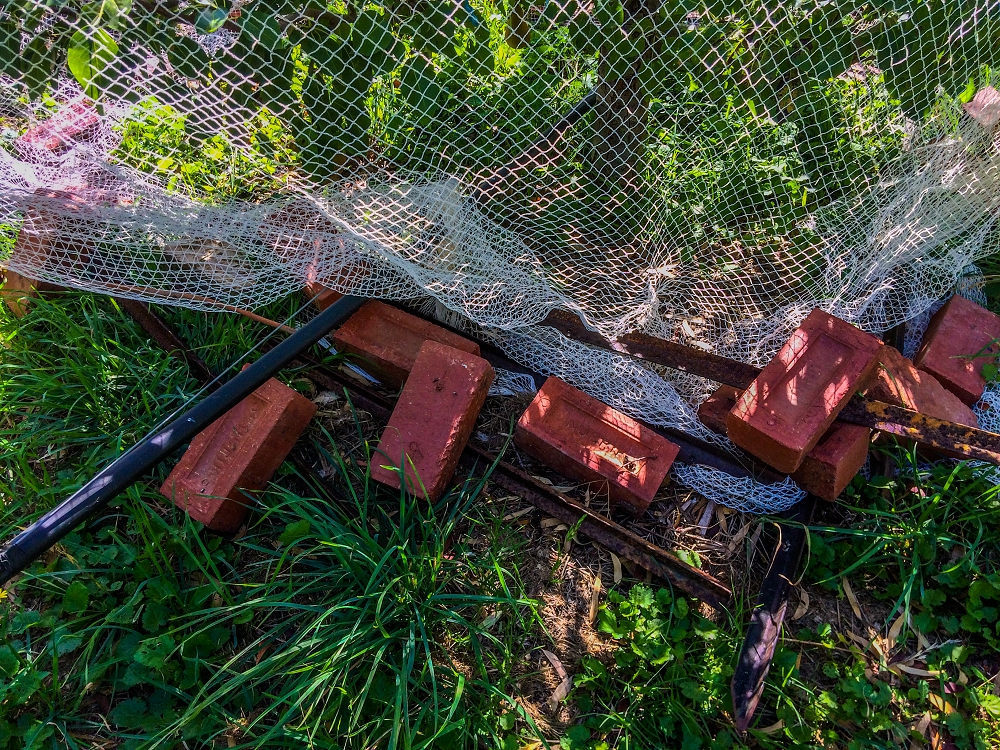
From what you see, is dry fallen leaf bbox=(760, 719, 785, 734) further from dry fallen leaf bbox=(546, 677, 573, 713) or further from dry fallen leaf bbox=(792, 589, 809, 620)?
dry fallen leaf bbox=(546, 677, 573, 713)

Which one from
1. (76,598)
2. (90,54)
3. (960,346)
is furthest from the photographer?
(960,346)

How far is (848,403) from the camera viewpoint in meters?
1.95

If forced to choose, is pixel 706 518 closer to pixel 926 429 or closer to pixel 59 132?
pixel 926 429

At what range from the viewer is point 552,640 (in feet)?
6.44

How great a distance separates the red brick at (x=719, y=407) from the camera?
206cm

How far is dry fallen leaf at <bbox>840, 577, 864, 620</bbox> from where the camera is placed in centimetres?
202

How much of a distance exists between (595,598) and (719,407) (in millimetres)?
665

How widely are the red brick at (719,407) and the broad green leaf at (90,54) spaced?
1800 millimetres

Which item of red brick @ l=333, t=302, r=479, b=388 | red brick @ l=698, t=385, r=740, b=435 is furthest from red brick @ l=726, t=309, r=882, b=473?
red brick @ l=333, t=302, r=479, b=388

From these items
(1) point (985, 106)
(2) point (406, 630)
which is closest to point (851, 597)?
(2) point (406, 630)

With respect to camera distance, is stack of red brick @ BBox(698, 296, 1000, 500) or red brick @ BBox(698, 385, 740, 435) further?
red brick @ BBox(698, 385, 740, 435)

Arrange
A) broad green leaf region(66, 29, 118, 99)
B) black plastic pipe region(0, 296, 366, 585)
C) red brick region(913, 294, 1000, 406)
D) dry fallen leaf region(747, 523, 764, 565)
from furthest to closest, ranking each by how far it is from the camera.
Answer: red brick region(913, 294, 1000, 406)
dry fallen leaf region(747, 523, 764, 565)
black plastic pipe region(0, 296, 366, 585)
broad green leaf region(66, 29, 118, 99)

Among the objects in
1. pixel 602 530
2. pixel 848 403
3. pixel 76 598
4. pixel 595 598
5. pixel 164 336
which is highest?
pixel 848 403

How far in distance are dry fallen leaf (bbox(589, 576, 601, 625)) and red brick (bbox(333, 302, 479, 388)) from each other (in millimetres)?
792
